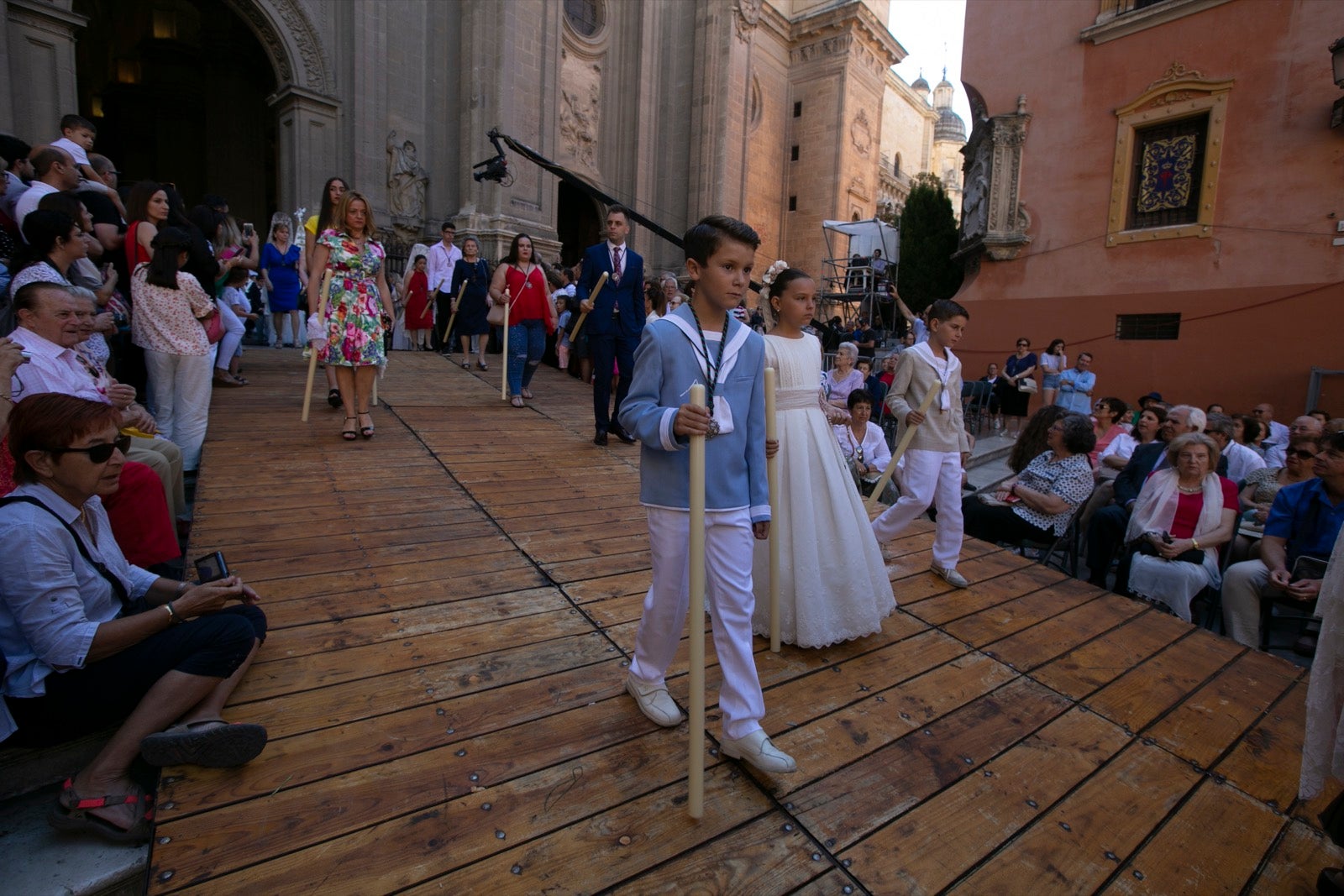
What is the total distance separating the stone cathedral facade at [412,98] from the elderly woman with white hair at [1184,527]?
45.2 ft

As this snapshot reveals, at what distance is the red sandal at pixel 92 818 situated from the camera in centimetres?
215

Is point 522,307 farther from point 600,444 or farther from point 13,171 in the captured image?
point 13,171

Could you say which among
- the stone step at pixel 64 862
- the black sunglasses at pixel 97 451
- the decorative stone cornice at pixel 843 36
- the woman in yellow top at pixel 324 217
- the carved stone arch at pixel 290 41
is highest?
the decorative stone cornice at pixel 843 36

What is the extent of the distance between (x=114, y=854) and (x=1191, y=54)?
16.4m

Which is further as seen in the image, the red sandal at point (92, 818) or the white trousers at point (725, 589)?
the white trousers at point (725, 589)

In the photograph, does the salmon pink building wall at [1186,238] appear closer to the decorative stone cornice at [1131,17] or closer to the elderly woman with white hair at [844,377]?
the decorative stone cornice at [1131,17]

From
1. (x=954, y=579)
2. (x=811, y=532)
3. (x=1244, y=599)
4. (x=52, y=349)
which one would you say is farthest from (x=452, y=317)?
(x=1244, y=599)

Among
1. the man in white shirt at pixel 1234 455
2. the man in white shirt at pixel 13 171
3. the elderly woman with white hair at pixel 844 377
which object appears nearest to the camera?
the man in white shirt at pixel 13 171

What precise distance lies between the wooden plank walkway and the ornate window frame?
10.7 m

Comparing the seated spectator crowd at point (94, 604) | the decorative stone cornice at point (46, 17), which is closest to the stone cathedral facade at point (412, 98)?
the decorative stone cornice at point (46, 17)

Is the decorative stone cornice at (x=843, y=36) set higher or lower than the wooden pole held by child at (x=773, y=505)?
higher

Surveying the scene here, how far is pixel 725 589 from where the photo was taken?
7.96 ft

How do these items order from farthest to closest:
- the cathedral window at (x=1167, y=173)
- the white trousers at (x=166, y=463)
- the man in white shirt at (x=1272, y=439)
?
the cathedral window at (x=1167, y=173) < the man in white shirt at (x=1272, y=439) < the white trousers at (x=166, y=463)

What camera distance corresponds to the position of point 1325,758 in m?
2.29
